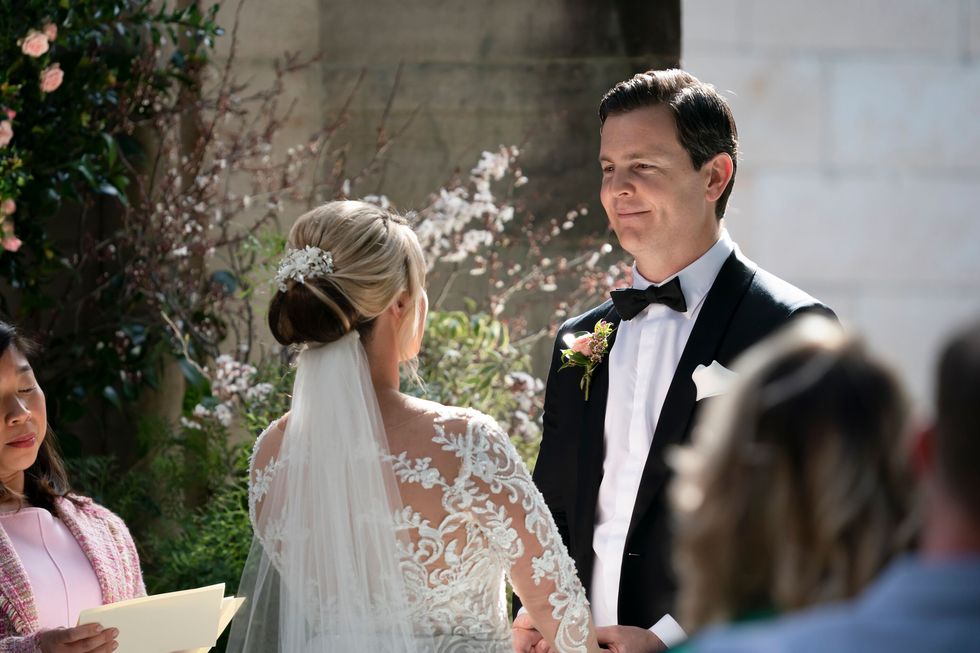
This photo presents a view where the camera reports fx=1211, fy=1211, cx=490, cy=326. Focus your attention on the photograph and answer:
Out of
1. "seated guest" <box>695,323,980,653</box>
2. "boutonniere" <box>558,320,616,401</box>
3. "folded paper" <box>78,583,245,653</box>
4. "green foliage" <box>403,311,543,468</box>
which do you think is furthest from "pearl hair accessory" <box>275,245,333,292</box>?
"green foliage" <box>403,311,543,468</box>

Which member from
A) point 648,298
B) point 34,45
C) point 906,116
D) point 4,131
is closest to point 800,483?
point 648,298

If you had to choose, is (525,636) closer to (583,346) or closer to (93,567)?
(583,346)

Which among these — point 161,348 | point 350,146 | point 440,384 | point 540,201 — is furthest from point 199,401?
point 540,201

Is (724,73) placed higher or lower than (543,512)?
higher

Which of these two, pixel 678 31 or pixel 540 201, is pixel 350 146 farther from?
pixel 678 31

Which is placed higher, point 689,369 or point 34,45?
point 34,45

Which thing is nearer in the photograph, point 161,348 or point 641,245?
Answer: point 641,245

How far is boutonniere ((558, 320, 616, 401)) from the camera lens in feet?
10.5

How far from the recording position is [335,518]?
8.74ft

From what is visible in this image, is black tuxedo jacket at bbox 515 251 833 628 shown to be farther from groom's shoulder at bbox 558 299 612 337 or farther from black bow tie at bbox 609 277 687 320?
groom's shoulder at bbox 558 299 612 337

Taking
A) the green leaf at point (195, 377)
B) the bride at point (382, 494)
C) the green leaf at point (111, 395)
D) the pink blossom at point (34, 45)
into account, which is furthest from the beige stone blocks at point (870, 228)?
the pink blossom at point (34, 45)

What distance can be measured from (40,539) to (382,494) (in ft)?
3.48

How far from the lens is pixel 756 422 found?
3.41ft

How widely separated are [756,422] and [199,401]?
14.3ft
